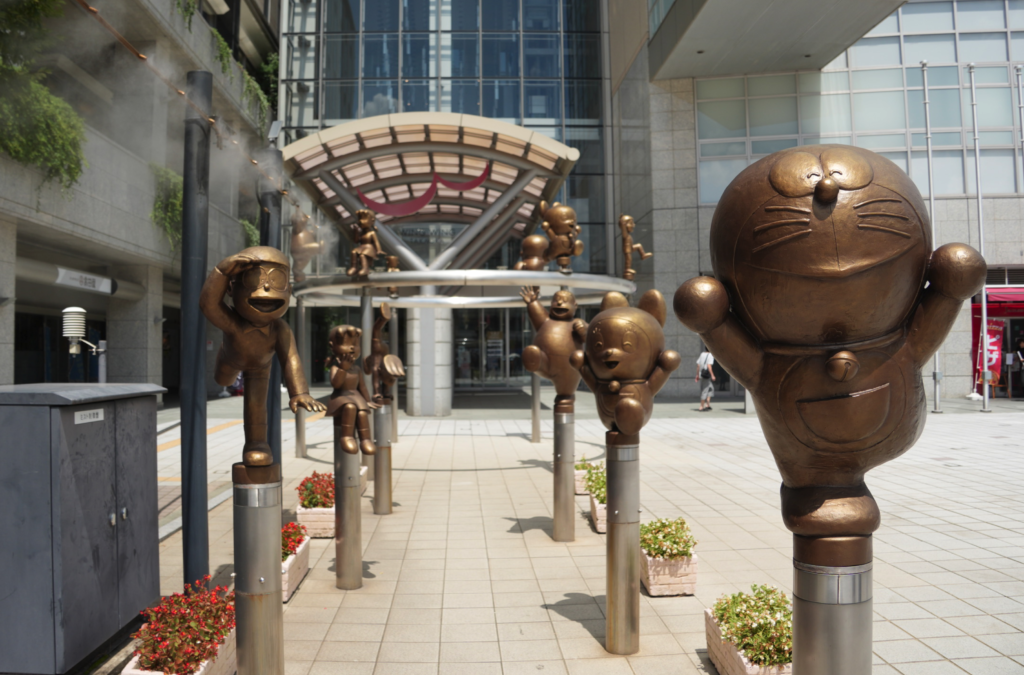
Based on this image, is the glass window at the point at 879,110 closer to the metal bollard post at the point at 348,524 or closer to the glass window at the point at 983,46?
the glass window at the point at 983,46

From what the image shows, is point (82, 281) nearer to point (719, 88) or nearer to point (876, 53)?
point (719, 88)

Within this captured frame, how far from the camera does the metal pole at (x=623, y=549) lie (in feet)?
13.0

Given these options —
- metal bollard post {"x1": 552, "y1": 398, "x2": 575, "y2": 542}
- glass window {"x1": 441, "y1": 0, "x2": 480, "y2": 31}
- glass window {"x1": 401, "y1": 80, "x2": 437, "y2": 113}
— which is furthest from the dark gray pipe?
glass window {"x1": 441, "y1": 0, "x2": 480, "y2": 31}

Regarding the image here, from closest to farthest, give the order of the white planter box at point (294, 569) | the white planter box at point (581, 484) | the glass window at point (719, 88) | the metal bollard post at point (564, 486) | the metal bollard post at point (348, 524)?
1. the white planter box at point (294, 569)
2. the metal bollard post at point (348, 524)
3. the metal bollard post at point (564, 486)
4. the white planter box at point (581, 484)
5. the glass window at point (719, 88)

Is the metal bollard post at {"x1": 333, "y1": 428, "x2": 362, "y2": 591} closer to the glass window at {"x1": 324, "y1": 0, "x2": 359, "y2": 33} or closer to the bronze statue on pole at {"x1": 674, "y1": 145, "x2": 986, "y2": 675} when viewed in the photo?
the bronze statue on pole at {"x1": 674, "y1": 145, "x2": 986, "y2": 675}

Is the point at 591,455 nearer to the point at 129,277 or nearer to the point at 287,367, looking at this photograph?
the point at 287,367

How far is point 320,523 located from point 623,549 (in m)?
3.82

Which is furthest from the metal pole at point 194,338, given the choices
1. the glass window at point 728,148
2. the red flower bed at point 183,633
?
the glass window at point 728,148

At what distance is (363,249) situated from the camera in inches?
325

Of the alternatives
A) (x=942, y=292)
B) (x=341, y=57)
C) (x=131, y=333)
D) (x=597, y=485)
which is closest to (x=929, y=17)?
(x=341, y=57)

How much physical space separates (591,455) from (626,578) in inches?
290

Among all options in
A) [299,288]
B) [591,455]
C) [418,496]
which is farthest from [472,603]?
[591,455]

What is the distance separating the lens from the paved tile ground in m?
4.09

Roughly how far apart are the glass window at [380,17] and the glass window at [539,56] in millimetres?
Answer: 5159
